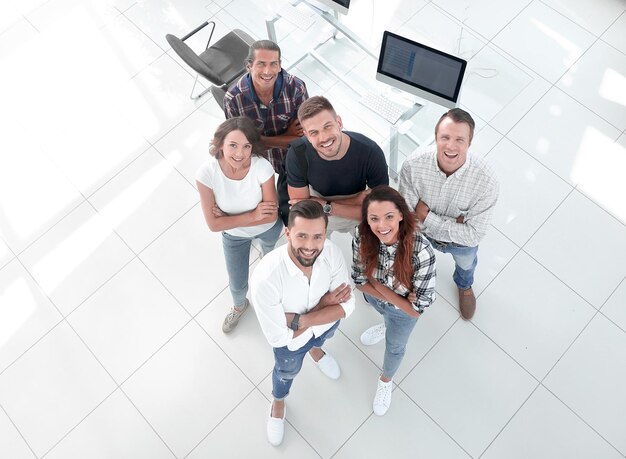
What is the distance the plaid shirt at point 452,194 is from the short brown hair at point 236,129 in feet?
2.49

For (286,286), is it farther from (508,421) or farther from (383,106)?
(508,421)

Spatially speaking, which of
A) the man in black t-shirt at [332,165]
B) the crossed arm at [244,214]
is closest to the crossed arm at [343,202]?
the man in black t-shirt at [332,165]

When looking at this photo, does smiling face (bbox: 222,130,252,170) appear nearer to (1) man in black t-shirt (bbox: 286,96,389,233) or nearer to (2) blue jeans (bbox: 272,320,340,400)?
(1) man in black t-shirt (bbox: 286,96,389,233)

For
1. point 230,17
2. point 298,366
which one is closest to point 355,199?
point 298,366

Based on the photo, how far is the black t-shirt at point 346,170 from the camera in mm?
2781

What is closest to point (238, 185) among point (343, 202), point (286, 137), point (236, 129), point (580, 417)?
point (236, 129)

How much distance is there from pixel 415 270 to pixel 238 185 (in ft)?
3.24

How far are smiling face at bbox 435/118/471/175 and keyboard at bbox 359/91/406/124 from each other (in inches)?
34.0

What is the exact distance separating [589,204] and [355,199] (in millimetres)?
1966

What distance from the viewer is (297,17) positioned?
4047 millimetres

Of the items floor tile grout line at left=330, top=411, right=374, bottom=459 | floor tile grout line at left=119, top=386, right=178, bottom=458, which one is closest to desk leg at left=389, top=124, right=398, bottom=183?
floor tile grout line at left=330, top=411, right=374, bottom=459

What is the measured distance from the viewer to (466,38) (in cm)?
462

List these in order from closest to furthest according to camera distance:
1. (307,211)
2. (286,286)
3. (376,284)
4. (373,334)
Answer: (307,211) < (286,286) < (376,284) < (373,334)

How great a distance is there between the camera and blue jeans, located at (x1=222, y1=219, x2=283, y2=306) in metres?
3.29
